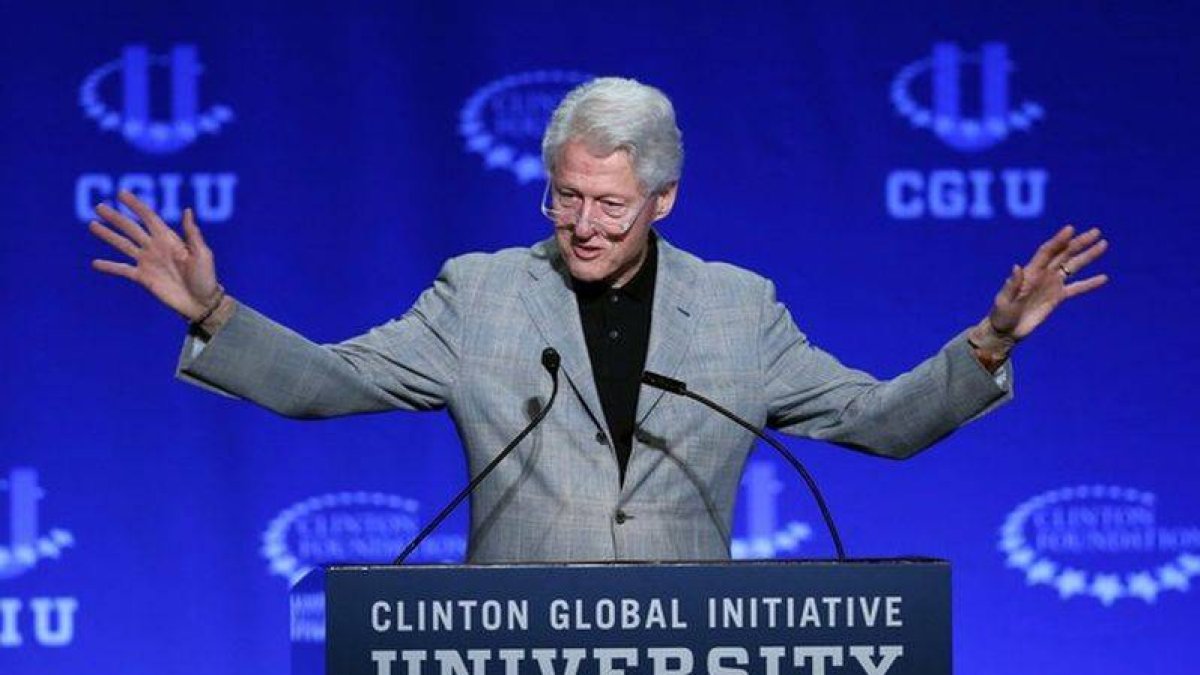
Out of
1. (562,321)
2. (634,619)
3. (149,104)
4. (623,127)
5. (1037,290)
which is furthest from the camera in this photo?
(149,104)

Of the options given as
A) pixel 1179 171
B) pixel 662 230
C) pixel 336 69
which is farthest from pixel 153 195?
pixel 1179 171

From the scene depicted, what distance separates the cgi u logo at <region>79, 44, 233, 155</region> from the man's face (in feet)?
5.04

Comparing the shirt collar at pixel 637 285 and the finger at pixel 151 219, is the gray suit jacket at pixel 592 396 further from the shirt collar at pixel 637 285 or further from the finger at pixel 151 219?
the finger at pixel 151 219

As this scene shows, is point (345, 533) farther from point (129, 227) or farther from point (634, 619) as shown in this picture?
point (634, 619)

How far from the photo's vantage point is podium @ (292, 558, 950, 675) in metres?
1.90

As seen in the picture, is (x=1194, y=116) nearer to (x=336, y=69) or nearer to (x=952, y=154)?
(x=952, y=154)

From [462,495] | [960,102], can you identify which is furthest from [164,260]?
[960,102]

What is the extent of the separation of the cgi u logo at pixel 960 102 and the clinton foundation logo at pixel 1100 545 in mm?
691

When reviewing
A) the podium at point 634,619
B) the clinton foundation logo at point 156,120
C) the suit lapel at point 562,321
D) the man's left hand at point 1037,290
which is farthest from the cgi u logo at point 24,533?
the man's left hand at point 1037,290

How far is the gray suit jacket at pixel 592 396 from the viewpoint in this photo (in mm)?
2381

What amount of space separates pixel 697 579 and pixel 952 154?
6.49 ft

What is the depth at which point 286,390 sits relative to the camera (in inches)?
91.4

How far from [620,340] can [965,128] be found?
4.84 feet

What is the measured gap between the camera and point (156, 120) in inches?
147
